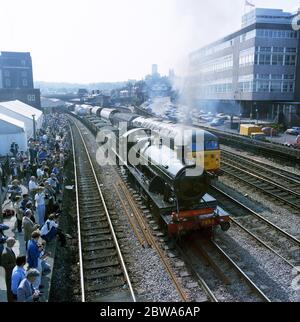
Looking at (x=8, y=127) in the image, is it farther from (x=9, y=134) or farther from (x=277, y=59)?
(x=277, y=59)

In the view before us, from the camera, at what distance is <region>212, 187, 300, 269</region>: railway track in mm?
9055

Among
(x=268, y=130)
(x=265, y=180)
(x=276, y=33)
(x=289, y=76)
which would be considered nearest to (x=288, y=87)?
(x=289, y=76)

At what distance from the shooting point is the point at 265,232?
10.6 meters

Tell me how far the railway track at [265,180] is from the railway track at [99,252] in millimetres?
7283

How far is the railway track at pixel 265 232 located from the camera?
905 cm

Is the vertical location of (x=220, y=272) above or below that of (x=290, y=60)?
below

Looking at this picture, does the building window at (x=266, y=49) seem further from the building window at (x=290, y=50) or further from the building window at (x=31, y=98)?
the building window at (x=31, y=98)

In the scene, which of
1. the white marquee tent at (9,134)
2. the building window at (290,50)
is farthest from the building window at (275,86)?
the white marquee tent at (9,134)

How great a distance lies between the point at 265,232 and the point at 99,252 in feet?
18.0

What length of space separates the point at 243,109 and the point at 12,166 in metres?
47.5

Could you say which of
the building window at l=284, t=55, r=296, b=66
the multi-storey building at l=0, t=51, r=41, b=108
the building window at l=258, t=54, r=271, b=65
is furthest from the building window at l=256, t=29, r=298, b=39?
the multi-storey building at l=0, t=51, r=41, b=108

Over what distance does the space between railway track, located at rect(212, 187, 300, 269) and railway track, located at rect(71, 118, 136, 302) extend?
4290mm

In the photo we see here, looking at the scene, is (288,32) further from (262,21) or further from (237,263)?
(237,263)

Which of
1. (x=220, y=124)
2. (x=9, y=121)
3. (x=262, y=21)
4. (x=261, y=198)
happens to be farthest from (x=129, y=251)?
(x=262, y=21)
